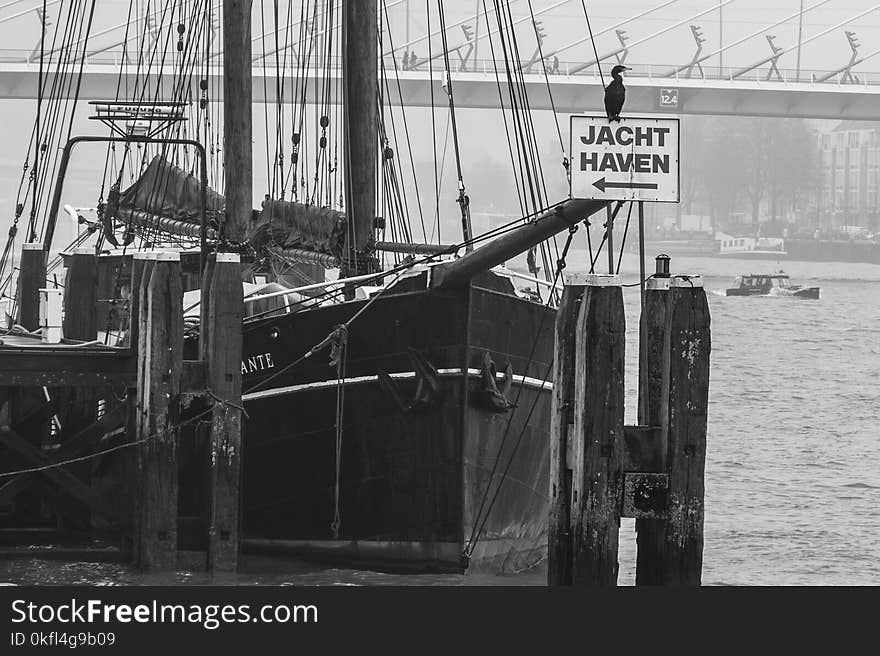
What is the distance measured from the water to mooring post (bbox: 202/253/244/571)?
332 mm

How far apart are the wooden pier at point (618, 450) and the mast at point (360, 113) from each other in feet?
20.2

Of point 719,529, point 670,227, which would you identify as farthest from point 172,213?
point 670,227

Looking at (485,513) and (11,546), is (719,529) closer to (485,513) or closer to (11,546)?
(485,513)

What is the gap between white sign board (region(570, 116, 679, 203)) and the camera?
10258mm

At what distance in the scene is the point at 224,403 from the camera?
42.1 feet

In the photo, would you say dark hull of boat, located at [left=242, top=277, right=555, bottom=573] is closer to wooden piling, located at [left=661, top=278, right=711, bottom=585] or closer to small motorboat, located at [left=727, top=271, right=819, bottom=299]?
wooden piling, located at [left=661, top=278, right=711, bottom=585]

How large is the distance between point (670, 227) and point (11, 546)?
98.8 metres

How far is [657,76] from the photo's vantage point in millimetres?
74125

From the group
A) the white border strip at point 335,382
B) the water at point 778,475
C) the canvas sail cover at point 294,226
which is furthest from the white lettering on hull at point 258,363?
the canvas sail cover at point 294,226

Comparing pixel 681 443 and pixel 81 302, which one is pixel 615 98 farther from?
pixel 81 302

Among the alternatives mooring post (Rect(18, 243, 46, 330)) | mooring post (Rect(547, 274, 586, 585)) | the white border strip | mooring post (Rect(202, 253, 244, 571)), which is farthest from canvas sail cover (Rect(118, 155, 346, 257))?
mooring post (Rect(547, 274, 586, 585))

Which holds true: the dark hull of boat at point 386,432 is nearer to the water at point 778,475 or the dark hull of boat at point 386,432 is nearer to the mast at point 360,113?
the water at point 778,475

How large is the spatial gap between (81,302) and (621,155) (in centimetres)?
734

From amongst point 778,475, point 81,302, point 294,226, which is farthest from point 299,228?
point 778,475
